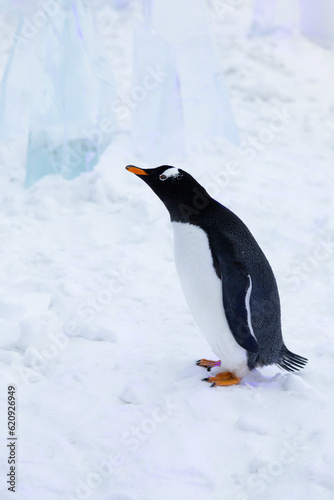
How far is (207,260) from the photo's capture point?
1.61 m

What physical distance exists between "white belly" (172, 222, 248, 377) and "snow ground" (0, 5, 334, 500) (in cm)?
9

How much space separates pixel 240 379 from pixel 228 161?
5.91 feet

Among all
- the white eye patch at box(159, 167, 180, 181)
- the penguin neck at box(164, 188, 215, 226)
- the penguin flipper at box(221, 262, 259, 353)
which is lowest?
the penguin flipper at box(221, 262, 259, 353)

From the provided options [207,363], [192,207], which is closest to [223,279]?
[192,207]

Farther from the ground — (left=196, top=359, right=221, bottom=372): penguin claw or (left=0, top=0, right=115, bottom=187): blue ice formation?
(left=0, top=0, right=115, bottom=187): blue ice formation

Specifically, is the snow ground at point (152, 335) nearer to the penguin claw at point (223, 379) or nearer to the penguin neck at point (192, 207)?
the penguin claw at point (223, 379)

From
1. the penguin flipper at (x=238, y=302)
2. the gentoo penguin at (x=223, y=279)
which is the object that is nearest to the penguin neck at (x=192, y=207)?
the gentoo penguin at (x=223, y=279)

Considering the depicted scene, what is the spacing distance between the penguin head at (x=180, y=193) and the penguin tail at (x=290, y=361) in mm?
455

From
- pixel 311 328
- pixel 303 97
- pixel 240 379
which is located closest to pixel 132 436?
pixel 240 379

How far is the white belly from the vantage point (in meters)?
1.61

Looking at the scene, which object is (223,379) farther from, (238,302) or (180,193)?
(180,193)

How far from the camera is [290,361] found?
1.76 m

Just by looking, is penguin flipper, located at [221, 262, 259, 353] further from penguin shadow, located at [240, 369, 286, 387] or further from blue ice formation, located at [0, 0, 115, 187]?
blue ice formation, located at [0, 0, 115, 187]

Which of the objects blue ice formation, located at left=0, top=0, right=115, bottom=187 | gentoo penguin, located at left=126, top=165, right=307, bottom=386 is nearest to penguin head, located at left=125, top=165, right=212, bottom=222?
gentoo penguin, located at left=126, top=165, right=307, bottom=386
